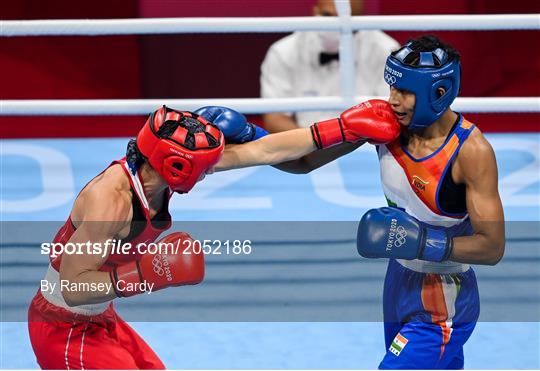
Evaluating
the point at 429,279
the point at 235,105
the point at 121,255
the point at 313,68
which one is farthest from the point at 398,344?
the point at 313,68

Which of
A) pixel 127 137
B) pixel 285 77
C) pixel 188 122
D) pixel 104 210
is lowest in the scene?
pixel 127 137

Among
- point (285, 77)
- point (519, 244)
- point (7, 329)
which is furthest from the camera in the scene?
point (285, 77)

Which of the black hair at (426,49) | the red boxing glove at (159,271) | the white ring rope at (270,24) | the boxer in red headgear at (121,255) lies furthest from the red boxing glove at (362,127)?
the white ring rope at (270,24)

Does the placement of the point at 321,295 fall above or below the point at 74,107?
below

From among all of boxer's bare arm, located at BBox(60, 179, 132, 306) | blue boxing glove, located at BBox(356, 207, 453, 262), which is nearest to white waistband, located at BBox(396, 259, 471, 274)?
blue boxing glove, located at BBox(356, 207, 453, 262)

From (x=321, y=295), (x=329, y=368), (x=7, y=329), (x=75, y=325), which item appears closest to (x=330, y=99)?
(x=321, y=295)

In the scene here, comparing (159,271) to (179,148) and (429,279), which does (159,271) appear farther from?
(429,279)

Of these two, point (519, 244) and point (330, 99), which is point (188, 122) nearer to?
point (330, 99)

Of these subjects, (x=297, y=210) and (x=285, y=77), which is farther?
(x=285, y=77)

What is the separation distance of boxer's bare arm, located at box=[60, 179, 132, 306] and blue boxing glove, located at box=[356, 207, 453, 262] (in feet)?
2.43

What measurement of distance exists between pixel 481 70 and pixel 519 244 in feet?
6.22

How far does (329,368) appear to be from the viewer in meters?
3.84

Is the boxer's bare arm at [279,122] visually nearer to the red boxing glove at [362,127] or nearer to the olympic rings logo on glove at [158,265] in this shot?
the red boxing glove at [362,127]

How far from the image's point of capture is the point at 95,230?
288cm
